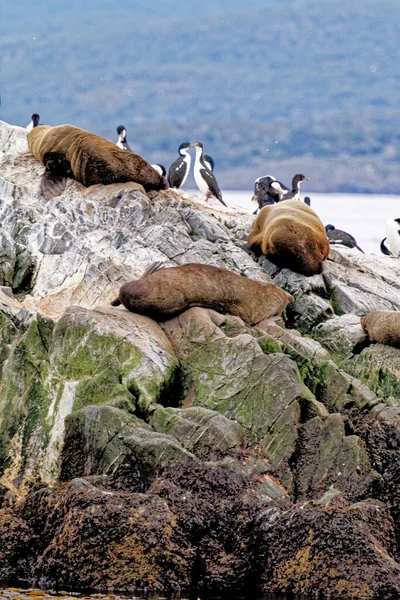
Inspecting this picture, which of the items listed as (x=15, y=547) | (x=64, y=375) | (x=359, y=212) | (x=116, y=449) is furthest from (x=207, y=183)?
(x=359, y=212)

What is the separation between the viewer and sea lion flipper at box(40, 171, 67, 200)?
17.3 meters

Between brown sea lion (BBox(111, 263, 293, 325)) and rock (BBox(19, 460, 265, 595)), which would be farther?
brown sea lion (BBox(111, 263, 293, 325))

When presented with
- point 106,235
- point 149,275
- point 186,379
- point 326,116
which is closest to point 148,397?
point 186,379

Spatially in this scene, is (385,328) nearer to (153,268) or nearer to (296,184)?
(153,268)

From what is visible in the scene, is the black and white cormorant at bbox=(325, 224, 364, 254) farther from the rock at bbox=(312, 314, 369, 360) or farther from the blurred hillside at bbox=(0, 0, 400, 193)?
the blurred hillside at bbox=(0, 0, 400, 193)

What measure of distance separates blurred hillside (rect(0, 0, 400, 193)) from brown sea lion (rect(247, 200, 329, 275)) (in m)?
85.0

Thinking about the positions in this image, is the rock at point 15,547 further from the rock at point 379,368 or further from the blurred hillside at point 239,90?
the blurred hillside at point 239,90

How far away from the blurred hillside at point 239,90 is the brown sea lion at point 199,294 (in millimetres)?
88187

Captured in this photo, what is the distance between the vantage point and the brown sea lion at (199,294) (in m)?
13.9

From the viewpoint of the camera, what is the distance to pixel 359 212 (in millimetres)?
72375

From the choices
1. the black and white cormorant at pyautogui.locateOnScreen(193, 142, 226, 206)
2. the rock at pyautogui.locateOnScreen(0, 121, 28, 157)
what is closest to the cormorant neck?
the black and white cormorant at pyautogui.locateOnScreen(193, 142, 226, 206)

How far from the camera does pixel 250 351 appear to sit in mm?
13055

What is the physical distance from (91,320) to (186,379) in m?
1.25

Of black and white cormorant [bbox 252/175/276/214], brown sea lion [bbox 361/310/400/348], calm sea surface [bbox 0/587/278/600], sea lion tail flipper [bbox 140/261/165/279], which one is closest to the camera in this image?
calm sea surface [bbox 0/587/278/600]
